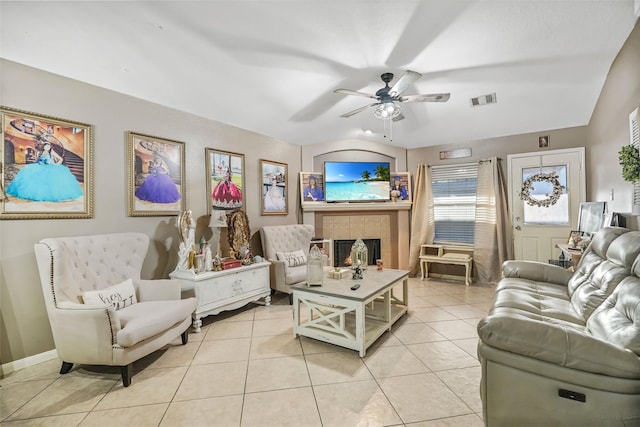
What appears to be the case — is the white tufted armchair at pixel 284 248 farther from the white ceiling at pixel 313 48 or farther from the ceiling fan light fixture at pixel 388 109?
the ceiling fan light fixture at pixel 388 109

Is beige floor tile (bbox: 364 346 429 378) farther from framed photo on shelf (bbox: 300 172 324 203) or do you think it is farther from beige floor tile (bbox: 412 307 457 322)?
framed photo on shelf (bbox: 300 172 324 203)

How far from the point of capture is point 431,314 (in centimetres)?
345

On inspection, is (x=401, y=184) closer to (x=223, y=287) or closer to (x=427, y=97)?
(x=427, y=97)

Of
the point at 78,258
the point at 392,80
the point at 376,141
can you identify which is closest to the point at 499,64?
the point at 392,80

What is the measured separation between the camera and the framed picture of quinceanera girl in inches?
92.7

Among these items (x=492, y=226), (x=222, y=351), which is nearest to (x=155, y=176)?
(x=222, y=351)

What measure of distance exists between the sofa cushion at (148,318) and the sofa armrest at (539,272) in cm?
324

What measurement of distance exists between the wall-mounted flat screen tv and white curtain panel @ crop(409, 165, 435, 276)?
61 cm

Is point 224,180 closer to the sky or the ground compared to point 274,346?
closer to the sky

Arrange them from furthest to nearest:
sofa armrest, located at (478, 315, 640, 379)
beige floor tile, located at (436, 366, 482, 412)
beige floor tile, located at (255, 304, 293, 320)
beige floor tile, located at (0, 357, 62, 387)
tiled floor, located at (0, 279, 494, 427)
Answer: beige floor tile, located at (255, 304, 293, 320)
beige floor tile, located at (0, 357, 62, 387)
beige floor tile, located at (436, 366, 482, 412)
tiled floor, located at (0, 279, 494, 427)
sofa armrest, located at (478, 315, 640, 379)

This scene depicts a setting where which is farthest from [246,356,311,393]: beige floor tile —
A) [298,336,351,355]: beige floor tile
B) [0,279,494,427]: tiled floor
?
[298,336,351,355]: beige floor tile

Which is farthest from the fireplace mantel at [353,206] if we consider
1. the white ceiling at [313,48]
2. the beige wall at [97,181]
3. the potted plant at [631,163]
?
the potted plant at [631,163]

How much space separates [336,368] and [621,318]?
1779 mm

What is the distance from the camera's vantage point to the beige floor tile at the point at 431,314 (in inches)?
130
